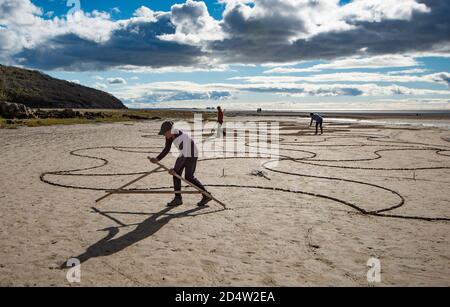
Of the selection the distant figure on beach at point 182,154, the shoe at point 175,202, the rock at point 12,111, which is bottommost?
the shoe at point 175,202

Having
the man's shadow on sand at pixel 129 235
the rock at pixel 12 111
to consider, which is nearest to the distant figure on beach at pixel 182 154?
the man's shadow on sand at pixel 129 235

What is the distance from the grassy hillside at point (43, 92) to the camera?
114 m

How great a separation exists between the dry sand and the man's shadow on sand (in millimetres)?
19

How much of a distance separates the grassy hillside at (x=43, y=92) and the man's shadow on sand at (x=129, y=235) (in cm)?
11094

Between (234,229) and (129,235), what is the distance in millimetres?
2045

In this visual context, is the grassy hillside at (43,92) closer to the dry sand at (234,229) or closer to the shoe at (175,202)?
the dry sand at (234,229)

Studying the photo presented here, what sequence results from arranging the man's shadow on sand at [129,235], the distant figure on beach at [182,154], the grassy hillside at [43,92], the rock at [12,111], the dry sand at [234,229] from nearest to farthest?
the dry sand at [234,229], the man's shadow on sand at [129,235], the distant figure on beach at [182,154], the rock at [12,111], the grassy hillside at [43,92]

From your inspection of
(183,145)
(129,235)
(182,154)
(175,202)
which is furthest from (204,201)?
(129,235)

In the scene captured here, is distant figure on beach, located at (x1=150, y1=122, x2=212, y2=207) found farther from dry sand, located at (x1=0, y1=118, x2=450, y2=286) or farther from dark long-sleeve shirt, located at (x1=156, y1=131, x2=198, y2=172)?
dry sand, located at (x1=0, y1=118, x2=450, y2=286)

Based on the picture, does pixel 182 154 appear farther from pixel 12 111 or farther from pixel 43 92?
pixel 43 92

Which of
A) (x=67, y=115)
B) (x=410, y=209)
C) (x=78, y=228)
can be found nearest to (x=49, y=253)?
(x=78, y=228)

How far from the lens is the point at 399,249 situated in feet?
22.8
